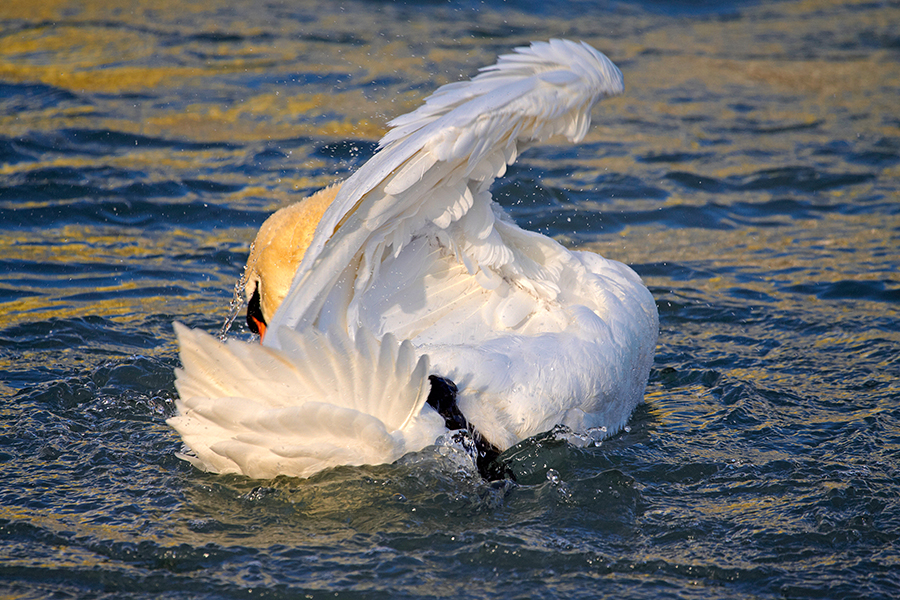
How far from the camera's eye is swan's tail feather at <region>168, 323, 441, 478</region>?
129 inches

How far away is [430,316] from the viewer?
13.2ft

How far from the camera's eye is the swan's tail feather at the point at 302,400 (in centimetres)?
328

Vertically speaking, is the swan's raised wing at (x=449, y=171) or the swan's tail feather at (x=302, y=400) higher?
the swan's raised wing at (x=449, y=171)

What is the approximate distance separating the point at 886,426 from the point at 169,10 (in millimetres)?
9513

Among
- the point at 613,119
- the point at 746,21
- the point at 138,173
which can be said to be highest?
the point at 746,21

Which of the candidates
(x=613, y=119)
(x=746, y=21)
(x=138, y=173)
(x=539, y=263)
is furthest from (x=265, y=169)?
(x=746, y=21)

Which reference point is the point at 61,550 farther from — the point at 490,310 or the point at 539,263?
the point at 539,263

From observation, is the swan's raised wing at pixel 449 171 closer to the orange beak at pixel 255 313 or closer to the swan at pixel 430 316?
the swan at pixel 430 316

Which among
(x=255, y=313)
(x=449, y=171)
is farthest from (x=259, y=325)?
(x=449, y=171)

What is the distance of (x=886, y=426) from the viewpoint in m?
4.38

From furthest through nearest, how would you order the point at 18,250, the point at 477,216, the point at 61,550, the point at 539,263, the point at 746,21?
the point at 746,21 < the point at 18,250 < the point at 539,263 < the point at 477,216 < the point at 61,550

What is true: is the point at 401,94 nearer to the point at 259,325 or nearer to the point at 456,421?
the point at 259,325

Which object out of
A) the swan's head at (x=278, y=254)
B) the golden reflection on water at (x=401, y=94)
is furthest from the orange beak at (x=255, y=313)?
the golden reflection on water at (x=401, y=94)

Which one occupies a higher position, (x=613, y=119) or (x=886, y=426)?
(x=613, y=119)
